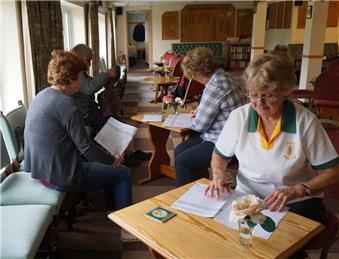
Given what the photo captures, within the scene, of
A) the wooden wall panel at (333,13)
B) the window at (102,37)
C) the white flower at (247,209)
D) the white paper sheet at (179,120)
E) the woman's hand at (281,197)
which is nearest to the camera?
the white flower at (247,209)

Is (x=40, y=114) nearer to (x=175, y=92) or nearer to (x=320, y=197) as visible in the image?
(x=320, y=197)

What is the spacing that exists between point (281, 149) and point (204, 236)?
1.78 ft

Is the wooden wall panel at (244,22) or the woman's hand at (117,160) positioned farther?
the wooden wall panel at (244,22)

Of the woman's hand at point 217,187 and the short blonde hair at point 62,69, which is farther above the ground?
the short blonde hair at point 62,69

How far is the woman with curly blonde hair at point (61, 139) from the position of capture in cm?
198

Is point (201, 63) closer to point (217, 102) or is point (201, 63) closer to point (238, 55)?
point (217, 102)

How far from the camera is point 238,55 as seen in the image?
41.7 feet

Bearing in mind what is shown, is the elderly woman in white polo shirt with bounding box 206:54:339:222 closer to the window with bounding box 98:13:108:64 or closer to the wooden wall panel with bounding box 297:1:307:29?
the window with bounding box 98:13:108:64

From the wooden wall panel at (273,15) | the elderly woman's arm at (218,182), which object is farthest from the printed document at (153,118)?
the wooden wall panel at (273,15)

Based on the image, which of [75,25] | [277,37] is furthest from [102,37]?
[277,37]

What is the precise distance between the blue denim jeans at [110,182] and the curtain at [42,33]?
172 centimetres

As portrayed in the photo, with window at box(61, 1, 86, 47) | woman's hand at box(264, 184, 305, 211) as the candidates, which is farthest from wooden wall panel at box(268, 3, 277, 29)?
woman's hand at box(264, 184, 305, 211)

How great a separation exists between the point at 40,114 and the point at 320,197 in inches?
61.0

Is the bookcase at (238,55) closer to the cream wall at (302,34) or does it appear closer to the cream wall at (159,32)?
the cream wall at (159,32)
